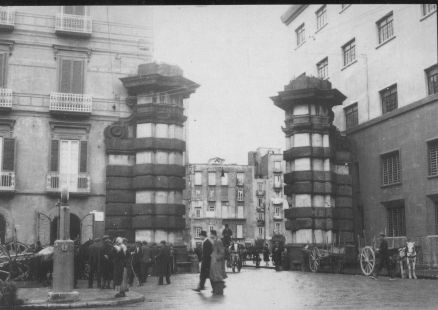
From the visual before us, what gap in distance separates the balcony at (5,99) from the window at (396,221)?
65.9 feet

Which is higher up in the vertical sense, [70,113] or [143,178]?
[70,113]

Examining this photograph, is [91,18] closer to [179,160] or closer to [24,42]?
[24,42]

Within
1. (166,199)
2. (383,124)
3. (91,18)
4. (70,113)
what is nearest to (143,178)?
(166,199)

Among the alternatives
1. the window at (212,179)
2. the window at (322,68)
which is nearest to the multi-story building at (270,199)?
the window at (212,179)

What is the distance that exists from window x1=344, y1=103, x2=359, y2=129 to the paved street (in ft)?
49.3

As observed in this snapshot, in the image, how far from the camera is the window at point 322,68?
3975 cm

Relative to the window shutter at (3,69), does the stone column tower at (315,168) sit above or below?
below

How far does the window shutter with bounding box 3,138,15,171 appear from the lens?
95.0 ft

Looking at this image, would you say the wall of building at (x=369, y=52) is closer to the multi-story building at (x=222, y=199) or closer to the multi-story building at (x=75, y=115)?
the multi-story building at (x=75, y=115)

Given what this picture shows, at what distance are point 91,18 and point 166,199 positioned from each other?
9.83m

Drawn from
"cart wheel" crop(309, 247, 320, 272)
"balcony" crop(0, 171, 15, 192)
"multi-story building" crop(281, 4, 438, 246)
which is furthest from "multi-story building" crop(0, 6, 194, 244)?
"multi-story building" crop(281, 4, 438, 246)

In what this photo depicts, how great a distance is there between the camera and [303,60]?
4228 cm

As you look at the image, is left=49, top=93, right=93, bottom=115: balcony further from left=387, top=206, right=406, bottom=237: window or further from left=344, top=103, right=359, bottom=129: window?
left=387, top=206, right=406, bottom=237: window

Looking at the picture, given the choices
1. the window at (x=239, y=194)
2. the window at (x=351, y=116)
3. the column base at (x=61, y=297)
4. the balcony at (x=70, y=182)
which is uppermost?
the window at (x=351, y=116)
